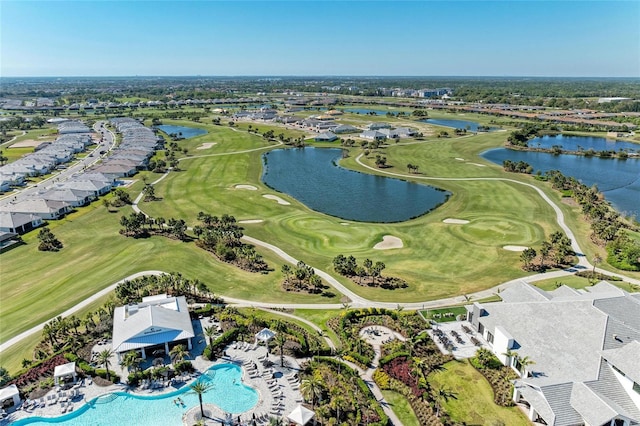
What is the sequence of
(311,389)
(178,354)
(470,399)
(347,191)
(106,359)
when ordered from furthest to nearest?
(347,191)
(178,354)
(106,359)
(470,399)
(311,389)

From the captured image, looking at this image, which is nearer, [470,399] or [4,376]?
[470,399]

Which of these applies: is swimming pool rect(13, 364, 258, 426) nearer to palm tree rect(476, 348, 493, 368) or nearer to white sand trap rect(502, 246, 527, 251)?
palm tree rect(476, 348, 493, 368)

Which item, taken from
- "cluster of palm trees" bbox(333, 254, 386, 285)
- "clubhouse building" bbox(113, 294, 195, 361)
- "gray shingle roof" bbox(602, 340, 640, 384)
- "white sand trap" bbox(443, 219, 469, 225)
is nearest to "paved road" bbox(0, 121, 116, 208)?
"clubhouse building" bbox(113, 294, 195, 361)

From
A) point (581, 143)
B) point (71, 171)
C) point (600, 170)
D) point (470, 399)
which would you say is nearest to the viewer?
point (470, 399)

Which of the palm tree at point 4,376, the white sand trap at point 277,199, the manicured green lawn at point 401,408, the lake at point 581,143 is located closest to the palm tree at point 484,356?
the manicured green lawn at point 401,408

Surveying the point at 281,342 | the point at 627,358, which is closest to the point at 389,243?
the point at 281,342

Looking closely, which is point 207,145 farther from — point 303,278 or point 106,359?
point 106,359

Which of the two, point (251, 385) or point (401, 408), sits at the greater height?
point (251, 385)

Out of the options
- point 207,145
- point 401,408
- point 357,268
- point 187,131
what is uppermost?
point 187,131

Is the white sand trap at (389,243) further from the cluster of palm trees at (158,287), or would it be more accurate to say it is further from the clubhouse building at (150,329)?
the clubhouse building at (150,329)
